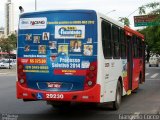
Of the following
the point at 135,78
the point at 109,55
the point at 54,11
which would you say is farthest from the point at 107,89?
the point at 135,78

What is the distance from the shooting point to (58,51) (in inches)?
431

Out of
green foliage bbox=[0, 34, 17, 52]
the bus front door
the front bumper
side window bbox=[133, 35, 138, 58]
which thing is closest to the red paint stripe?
the front bumper

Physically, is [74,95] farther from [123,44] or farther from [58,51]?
[123,44]

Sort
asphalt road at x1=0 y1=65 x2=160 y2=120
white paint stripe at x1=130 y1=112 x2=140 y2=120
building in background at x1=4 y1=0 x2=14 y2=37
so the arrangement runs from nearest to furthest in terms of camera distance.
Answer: white paint stripe at x1=130 y1=112 x2=140 y2=120 < asphalt road at x1=0 y1=65 x2=160 y2=120 < building in background at x1=4 y1=0 x2=14 y2=37

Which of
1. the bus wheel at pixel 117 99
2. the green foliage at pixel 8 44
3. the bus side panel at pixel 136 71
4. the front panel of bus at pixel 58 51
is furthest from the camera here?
the green foliage at pixel 8 44

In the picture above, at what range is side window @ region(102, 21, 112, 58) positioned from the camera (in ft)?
37.0

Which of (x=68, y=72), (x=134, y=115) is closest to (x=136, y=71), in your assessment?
(x=134, y=115)

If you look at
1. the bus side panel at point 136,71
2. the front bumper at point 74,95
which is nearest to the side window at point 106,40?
the front bumper at point 74,95

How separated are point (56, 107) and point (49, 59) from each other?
115 inches

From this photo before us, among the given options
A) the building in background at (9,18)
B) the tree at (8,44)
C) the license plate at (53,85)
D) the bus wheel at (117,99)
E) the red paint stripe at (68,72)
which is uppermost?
the building in background at (9,18)

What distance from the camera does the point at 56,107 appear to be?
13.5 m

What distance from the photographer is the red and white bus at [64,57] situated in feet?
35.1

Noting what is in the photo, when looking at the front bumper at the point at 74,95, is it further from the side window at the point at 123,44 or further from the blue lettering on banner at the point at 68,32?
the side window at the point at 123,44

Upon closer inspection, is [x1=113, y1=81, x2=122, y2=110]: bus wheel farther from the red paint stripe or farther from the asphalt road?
the red paint stripe
